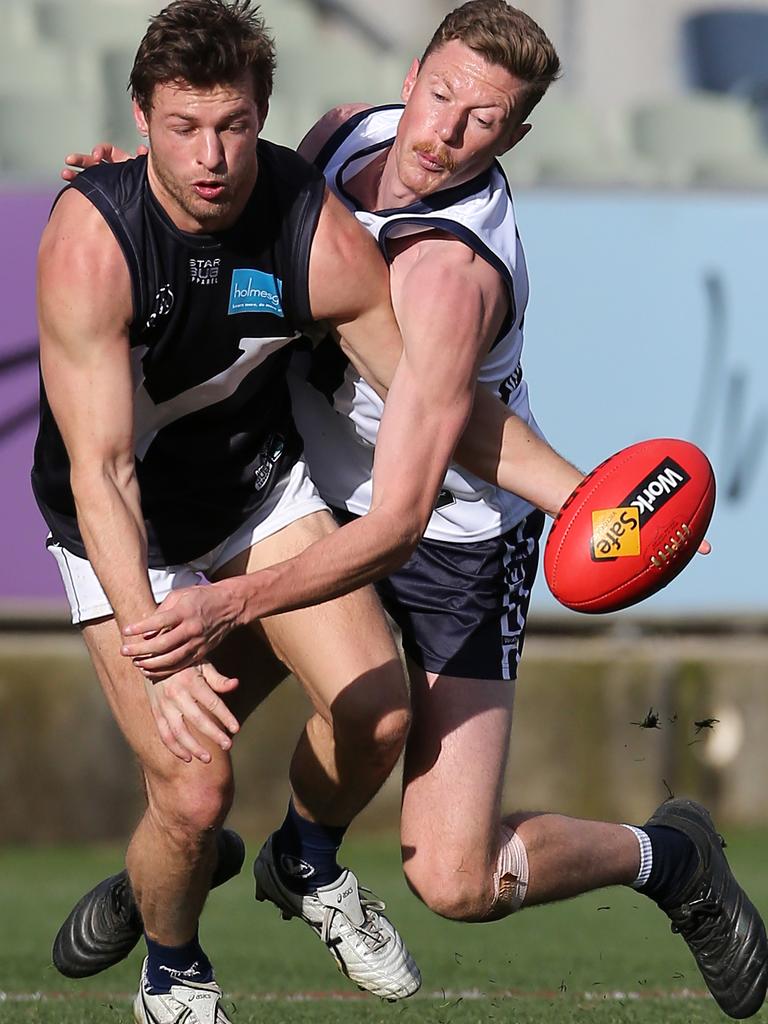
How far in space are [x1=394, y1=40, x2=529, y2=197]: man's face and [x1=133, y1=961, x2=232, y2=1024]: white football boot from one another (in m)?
2.06

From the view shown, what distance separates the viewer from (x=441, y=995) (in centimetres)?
562

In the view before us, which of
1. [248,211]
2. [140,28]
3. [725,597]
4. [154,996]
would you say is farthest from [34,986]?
[140,28]

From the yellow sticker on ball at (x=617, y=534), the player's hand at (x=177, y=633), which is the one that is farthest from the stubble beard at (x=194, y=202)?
the yellow sticker on ball at (x=617, y=534)

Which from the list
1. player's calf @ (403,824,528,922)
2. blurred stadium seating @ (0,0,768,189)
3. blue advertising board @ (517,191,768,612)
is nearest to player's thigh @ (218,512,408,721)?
player's calf @ (403,824,528,922)

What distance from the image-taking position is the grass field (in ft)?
16.9

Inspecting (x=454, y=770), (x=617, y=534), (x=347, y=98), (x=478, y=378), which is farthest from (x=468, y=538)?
(x=347, y=98)

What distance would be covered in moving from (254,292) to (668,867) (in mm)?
1973

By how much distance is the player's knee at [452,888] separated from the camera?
4750mm

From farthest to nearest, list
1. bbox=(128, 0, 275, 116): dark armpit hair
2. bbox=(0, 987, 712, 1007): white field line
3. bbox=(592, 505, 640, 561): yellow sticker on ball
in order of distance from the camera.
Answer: bbox=(0, 987, 712, 1007): white field line
bbox=(592, 505, 640, 561): yellow sticker on ball
bbox=(128, 0, 275, 116): dark armpit hair

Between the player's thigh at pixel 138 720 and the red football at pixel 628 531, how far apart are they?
0.94 meters

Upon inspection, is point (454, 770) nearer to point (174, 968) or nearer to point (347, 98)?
point (174, 968)

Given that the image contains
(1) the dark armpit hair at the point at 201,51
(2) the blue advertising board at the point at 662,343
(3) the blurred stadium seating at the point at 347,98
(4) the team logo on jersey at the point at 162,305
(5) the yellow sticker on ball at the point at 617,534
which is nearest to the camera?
(1) the dark armpit hair at the point at 201,51

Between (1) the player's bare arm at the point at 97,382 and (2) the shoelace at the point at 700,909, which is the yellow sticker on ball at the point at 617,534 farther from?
(2) the shoelace at the point at 700,909

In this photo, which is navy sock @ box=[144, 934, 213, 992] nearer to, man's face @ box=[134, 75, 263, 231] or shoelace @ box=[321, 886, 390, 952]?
shoelace @ box=[321, 886, 390, 952]
